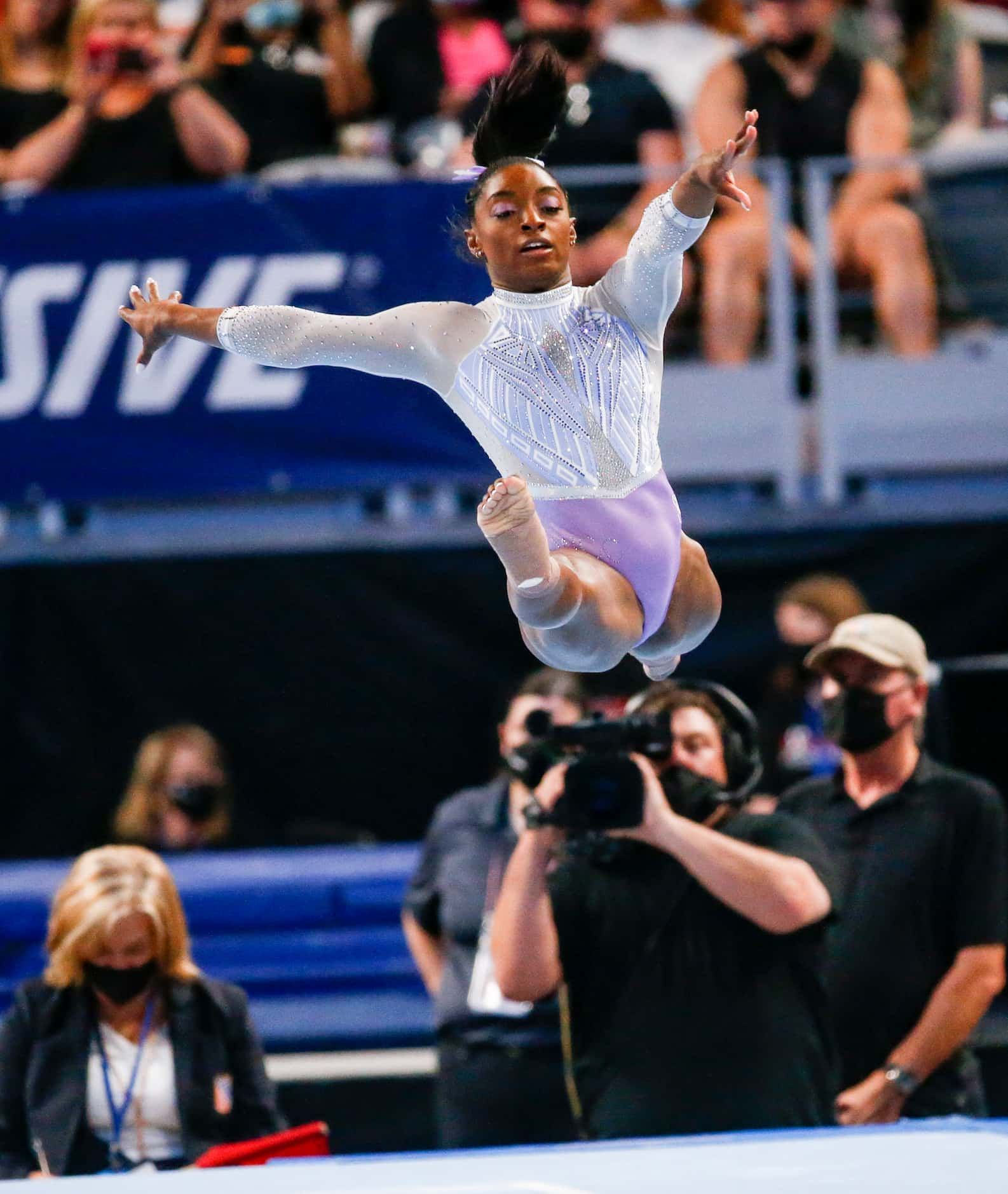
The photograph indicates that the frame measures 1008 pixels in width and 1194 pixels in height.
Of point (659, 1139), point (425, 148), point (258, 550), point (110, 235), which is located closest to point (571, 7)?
point (425, 148)

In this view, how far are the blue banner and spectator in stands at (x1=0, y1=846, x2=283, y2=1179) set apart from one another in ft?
6.65

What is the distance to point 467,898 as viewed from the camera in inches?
150

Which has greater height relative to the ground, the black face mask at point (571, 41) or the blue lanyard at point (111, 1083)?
the black face mask at point (571, 41)

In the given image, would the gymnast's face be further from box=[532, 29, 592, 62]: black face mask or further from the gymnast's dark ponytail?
box=[532, 29, 592, 62]: black face mask

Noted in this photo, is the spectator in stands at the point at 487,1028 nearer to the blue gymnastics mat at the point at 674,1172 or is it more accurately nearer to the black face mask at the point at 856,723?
the black face mask at the point at 856,723

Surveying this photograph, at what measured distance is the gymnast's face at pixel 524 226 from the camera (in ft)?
7.42

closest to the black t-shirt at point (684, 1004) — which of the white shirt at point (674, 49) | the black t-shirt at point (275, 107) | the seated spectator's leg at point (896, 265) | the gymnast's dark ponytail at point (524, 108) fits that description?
the gymnast's dark ponytail at point (524, 108)

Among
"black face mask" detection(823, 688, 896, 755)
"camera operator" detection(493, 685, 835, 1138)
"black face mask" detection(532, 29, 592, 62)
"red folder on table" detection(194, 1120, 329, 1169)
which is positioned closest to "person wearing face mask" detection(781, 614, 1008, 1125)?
"black face mask" detection(823, 688, 896, 755)

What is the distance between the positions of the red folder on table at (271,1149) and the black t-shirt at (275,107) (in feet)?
11.8

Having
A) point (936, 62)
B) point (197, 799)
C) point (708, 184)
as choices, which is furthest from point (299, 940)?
point (936, 62)

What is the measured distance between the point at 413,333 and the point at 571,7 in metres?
3.38

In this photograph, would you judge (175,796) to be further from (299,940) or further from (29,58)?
(29,58)

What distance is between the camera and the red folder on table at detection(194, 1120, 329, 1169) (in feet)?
9.32

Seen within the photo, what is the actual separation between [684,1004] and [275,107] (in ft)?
12.2
